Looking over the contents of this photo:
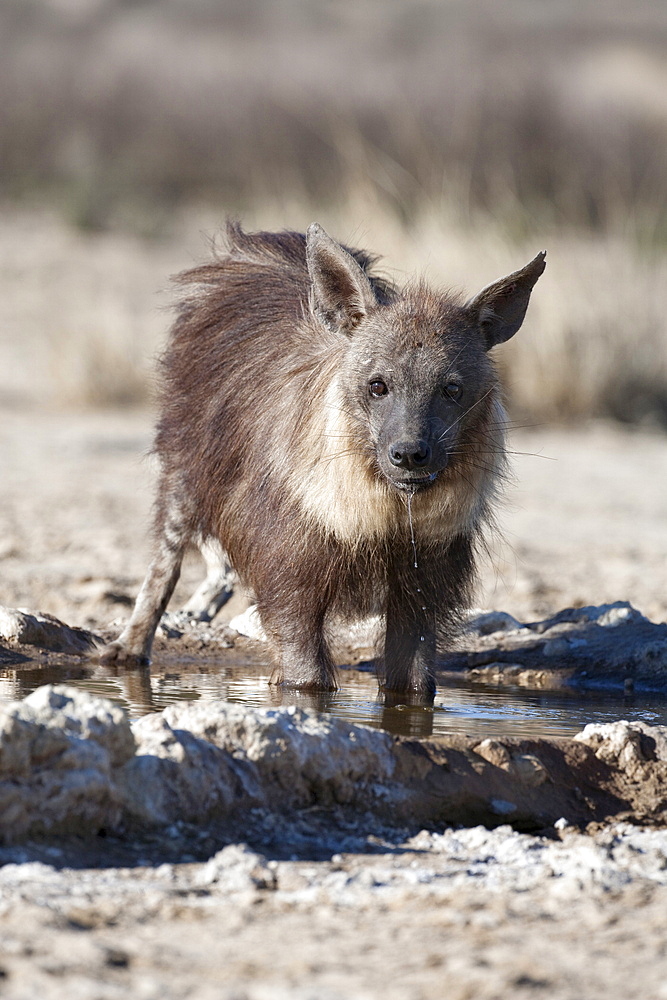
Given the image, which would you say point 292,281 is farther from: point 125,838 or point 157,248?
point 157,248

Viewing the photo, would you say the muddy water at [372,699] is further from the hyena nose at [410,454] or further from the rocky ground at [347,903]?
the hyena nose at [410,454]

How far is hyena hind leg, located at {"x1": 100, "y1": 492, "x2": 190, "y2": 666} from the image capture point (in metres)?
5.83

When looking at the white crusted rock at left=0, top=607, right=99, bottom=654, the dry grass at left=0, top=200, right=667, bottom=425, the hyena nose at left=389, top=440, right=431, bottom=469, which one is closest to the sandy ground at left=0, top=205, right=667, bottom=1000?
the hyena nose at left=389, top=440, right=431, bottom=469

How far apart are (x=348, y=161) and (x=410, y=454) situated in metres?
14.2

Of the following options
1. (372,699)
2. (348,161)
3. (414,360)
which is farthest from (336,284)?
(348,161)

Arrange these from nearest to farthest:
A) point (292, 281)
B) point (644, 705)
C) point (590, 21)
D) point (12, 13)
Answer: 1. point (644, 705)
2. point (292, 281)
3. point (12, 13)
4. point (590, 21)

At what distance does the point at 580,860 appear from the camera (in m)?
3.21

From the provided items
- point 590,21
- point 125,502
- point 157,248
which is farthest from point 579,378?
point 590,21

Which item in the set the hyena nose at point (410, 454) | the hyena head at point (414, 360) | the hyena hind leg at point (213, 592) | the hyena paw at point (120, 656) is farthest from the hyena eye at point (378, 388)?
the hyena hind leg at point (213, 592)

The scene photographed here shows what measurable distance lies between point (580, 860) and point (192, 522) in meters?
3.04

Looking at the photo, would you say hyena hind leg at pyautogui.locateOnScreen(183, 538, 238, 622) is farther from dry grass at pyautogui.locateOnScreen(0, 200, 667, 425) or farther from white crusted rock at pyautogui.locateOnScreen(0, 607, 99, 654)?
dry grass at pyautogui.locateOnScreen(0, 200, 667, 425)

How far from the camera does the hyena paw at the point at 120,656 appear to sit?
5.76 m

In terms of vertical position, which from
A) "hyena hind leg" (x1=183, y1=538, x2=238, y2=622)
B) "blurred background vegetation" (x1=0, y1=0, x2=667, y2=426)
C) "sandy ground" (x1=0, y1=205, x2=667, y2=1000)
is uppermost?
"blurred background vegetation" (x1=0, y1=0, x2=667, y2=426)

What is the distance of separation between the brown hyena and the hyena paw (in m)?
0.01
